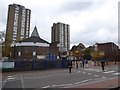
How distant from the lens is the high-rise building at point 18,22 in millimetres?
99750

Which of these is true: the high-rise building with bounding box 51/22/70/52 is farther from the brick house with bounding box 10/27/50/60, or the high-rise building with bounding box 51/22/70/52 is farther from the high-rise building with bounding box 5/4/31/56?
the brick house with bounding box 10/27/50/60

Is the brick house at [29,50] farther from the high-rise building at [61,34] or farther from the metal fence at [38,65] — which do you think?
the high-rise building at [61,34]


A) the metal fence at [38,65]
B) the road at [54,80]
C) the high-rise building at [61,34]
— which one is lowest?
the road at [54,80]

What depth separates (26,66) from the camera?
3669cm

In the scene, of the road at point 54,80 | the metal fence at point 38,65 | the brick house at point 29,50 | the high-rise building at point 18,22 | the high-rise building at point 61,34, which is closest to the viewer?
the road at point 54,80

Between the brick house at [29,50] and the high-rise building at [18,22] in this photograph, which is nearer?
the brick house at [29,50]

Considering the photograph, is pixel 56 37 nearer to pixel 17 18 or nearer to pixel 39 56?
pixel 17 18

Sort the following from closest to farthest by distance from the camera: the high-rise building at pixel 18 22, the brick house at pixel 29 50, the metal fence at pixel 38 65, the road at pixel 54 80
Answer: the road at pixel 54 80, the metal fence at pixel 38 65, the brick house at pixel 29 50, the high-rise building at pixel 18 22

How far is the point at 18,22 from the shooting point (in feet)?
343

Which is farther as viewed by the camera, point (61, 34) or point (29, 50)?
point (61, 34)

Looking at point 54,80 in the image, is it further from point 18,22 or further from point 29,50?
point 18,22

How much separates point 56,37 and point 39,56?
178ft

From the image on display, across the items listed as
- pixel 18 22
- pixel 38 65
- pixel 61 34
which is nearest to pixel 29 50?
pixel 38 65

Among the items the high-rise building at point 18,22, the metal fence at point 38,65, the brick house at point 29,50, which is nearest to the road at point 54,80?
the metal fence at point 38,65
